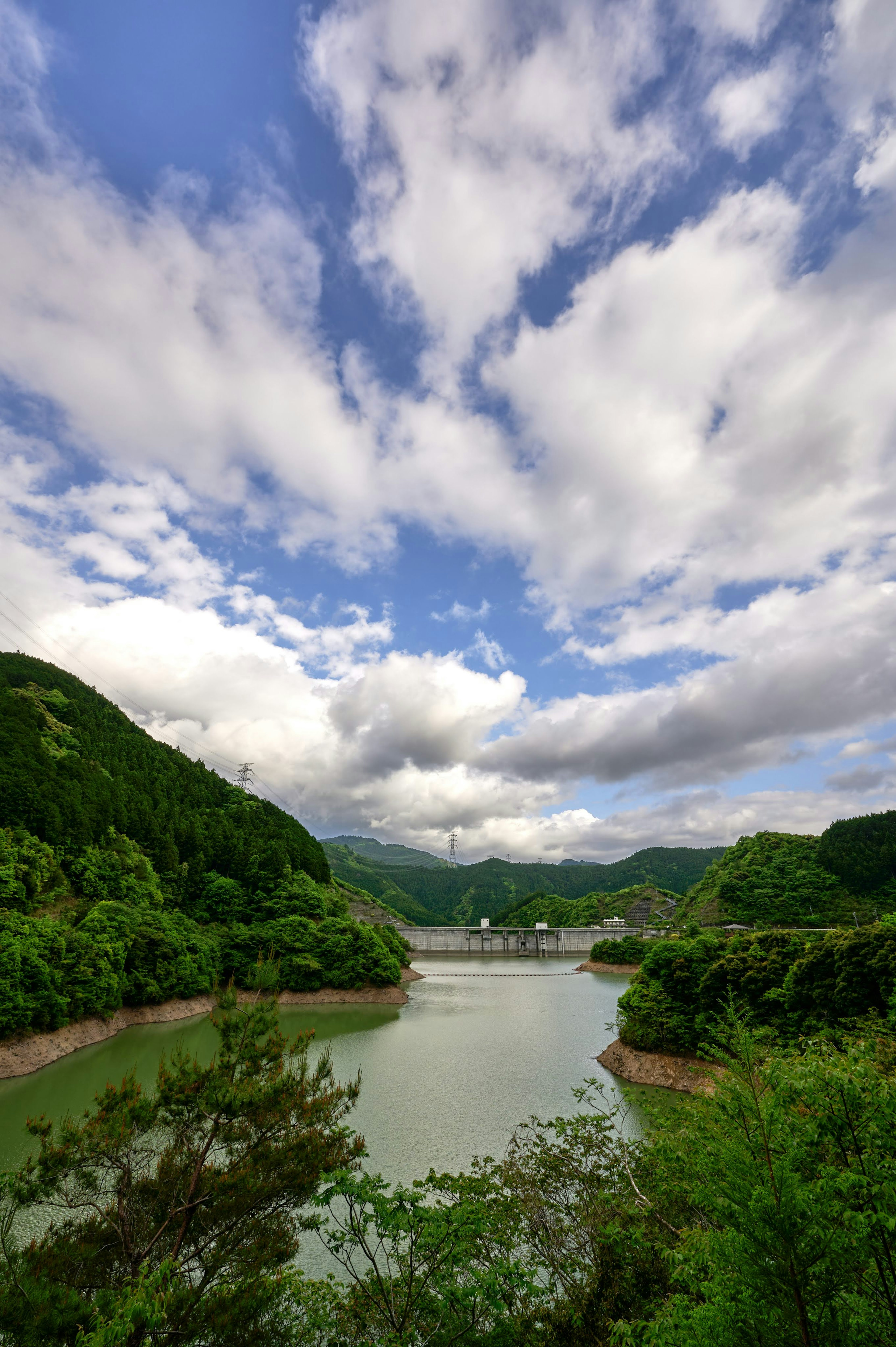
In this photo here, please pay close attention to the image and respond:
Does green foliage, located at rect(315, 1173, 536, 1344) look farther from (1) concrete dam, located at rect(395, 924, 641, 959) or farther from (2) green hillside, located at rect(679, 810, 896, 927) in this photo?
(1) concrete dam, located at rect(395, 924, 641, 959)

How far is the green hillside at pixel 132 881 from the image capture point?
99.6 ft

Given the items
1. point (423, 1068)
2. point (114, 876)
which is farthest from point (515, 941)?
point (423, 1068)

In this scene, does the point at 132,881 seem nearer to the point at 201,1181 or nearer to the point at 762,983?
the point at 201,1181

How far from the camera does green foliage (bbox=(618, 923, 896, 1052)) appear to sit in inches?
839

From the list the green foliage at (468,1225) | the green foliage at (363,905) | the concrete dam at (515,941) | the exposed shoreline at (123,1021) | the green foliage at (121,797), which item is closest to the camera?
the green foliage at (468,1225)

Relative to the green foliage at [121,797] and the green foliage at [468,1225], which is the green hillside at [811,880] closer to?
the green foliage at [121,797]

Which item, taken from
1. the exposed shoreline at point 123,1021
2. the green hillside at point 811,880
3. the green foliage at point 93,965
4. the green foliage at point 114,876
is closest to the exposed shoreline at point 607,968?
the green hillside at point 811,880

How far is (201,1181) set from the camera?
830 centimetres

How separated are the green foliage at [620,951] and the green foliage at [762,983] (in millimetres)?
52655

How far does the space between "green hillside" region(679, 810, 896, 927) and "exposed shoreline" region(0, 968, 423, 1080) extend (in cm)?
5575

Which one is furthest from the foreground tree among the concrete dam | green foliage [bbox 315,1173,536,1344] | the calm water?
the concrete dam

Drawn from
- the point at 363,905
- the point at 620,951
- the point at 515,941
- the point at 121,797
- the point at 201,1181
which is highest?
the point at 121,797

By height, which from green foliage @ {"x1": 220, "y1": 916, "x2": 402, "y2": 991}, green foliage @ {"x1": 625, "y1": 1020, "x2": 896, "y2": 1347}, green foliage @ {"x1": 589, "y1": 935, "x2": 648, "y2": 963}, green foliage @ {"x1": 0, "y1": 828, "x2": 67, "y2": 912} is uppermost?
green foliage @ {"x1": 0, "y1": 828, "x2": 67, "y2": 912}

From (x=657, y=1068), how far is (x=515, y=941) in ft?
317
